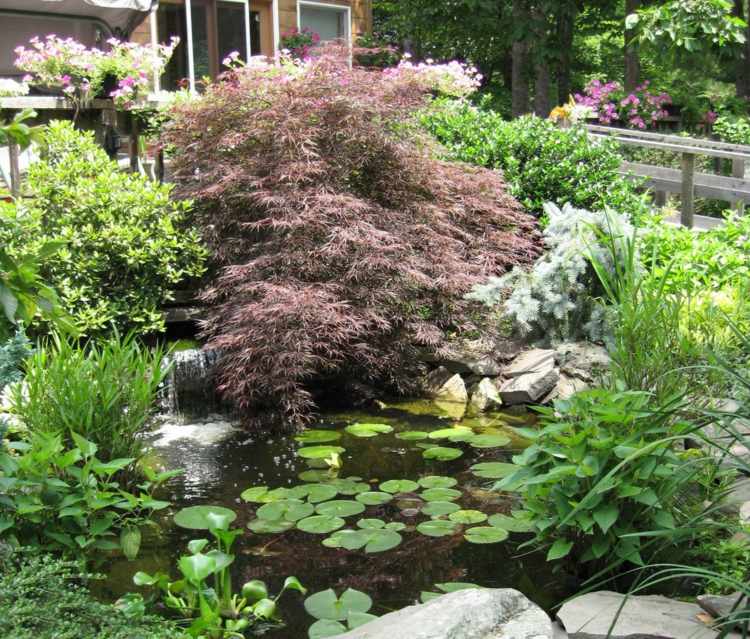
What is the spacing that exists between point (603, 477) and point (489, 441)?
7.26 ft

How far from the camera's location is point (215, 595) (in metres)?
3.40

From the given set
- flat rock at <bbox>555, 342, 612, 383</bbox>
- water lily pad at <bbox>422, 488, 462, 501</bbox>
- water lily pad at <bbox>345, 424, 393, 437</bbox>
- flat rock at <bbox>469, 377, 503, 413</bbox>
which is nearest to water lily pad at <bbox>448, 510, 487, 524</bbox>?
water lily pad at <bbox>422, 488, 462, 501</bbox>

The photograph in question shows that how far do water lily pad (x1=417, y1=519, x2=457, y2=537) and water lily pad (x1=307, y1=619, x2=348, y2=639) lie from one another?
94cm

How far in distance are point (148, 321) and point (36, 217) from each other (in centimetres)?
110

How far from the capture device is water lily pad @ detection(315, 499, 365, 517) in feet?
14.5

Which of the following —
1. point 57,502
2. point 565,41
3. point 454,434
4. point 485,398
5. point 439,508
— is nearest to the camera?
point 57,502

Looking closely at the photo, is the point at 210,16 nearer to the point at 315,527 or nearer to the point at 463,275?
the point at 463,275

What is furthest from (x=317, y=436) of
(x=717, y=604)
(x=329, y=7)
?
(x=329, y=7)

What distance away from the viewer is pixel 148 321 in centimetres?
664

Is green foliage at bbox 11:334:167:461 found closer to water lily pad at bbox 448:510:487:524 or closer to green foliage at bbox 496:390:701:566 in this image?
water lily pad at bbox 448:510:487:524

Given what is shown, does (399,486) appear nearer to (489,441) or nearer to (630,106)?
(489,441)

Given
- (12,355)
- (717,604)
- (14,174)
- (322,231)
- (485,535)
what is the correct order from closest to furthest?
(717,604)
(12,355)
(485,535)
(322,231)
(14,174)

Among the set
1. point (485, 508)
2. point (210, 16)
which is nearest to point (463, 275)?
point (485, 508)

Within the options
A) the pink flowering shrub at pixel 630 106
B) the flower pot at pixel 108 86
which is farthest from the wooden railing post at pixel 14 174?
the pink flowering shrub at pixel 630 106
